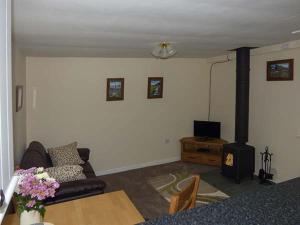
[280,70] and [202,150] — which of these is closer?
[280,70]

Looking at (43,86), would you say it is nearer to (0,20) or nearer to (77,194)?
(77,194)

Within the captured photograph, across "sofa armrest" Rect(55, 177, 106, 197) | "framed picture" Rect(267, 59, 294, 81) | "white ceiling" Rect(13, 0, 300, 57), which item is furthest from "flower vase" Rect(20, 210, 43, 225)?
"framed picture" Rect(267, 59, 294, 81)

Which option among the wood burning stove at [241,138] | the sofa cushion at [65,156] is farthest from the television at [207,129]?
the sofa cushion at [65,156]

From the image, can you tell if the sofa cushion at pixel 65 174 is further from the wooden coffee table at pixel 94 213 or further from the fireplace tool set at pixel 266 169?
the fireplace tool set at pixel 266 169

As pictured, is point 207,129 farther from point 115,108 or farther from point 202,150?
point 115,108

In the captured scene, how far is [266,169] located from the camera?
14.4 feet

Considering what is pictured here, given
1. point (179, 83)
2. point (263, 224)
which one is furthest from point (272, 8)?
point (179, 83)

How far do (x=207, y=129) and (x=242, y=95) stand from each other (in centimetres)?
130

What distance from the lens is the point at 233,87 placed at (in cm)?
505

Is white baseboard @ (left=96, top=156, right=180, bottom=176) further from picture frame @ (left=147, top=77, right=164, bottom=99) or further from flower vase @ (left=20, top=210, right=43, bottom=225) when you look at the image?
flower vase @ (left=20, top=210, right=43, bottom=225)

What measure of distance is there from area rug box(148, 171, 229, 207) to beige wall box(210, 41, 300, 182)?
1162 millimetres

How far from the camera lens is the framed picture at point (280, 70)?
12.8 ft

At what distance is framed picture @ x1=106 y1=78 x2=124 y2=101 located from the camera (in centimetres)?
479

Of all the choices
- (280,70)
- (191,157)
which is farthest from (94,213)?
(191,157)
